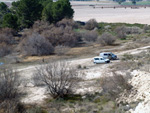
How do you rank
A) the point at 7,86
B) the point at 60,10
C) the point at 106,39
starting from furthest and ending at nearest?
1. the point at 60,10
2. the point at 106,39
3. the point at 7,86

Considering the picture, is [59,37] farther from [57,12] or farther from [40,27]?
[57,12]

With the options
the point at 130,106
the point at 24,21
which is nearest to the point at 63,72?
the point at 130,106

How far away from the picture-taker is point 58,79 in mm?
20234

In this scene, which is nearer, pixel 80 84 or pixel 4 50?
pixel 80 84

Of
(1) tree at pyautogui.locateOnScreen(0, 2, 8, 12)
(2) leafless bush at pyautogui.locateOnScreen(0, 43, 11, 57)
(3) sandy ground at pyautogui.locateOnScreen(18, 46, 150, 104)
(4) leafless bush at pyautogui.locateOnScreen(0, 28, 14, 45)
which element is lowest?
(3) sandy ground at pyautogui.locateOnScreen(18, 46, 150, 104)

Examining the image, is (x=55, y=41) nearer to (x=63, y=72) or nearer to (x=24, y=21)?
(x=24, y=21)

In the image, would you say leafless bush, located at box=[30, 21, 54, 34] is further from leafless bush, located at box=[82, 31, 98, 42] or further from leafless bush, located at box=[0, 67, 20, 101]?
leafless bush, located at box=[0, 67, 20, 101]

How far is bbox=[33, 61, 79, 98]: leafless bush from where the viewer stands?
1988 centimetres

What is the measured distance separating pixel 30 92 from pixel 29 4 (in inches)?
1643

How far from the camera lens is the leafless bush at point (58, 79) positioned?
65.2 feet

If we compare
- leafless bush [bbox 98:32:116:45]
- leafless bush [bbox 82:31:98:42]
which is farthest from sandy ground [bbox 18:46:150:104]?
leafless bush [bbox 82:31:98:42]

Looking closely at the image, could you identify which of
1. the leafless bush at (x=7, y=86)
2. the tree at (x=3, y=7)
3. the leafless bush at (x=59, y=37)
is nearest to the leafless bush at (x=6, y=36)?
the leafless bush at (x=59, y=37)

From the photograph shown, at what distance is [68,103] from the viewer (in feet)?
61.2

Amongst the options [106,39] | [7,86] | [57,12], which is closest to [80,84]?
[7,86]
